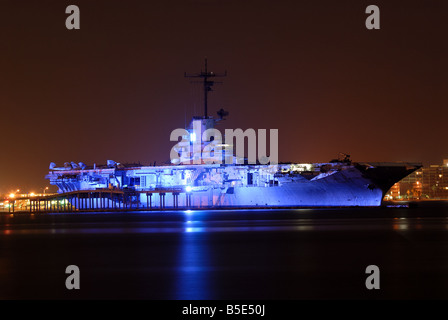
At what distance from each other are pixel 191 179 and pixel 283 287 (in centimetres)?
3380

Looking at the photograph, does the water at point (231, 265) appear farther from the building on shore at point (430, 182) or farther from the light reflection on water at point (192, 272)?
the building on shore at point (430, 182)

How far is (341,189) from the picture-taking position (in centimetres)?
3828

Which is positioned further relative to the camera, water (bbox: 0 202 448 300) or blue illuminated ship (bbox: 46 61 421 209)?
blue illuminated ship (bbox: 46 61 421 209)

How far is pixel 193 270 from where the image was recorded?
1188cm

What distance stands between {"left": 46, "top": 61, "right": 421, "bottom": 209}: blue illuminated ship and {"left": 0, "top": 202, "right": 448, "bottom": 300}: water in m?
17.5

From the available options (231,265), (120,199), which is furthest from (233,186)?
(231,265)

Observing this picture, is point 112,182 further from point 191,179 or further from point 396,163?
point 396,163

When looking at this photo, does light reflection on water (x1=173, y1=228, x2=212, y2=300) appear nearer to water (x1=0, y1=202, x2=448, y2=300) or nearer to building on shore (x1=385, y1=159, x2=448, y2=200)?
water (x1=0, y1=202, x2=448, y2=300)

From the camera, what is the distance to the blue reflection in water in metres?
9.45

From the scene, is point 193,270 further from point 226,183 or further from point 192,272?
point 226,183

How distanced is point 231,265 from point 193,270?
1068 millimetres

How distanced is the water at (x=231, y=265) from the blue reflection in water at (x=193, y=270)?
0.02 meters

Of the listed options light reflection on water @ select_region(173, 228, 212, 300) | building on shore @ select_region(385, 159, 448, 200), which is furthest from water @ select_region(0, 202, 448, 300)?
building on shore @ select_region(385, 159, 448, 200)

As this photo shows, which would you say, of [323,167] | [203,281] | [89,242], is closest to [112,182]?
[323,167]
